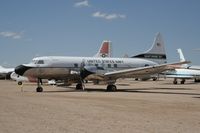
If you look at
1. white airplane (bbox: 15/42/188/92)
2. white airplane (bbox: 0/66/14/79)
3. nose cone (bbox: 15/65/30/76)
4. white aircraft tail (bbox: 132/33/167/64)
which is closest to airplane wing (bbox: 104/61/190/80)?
white airplane (bbox: 15/42/188/92)

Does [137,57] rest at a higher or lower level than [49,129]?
higher

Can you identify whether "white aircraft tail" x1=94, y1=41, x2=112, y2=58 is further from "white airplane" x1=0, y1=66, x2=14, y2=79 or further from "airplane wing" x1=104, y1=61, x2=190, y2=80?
"white airplane" x1=0, y1=66, x2=14, y2=79

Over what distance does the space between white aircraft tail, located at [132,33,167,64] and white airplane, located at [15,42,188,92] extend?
14.5ft

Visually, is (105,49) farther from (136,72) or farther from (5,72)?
(5,72)

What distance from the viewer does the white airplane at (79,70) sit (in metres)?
29.9

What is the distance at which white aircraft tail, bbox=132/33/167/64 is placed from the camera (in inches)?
1454

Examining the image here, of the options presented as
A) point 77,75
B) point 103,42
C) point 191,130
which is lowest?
point 191,130

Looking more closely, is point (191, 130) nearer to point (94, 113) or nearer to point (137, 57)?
point (94, 113)

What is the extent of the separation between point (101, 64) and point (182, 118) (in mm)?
20856

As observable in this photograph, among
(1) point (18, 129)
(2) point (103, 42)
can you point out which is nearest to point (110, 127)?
(1) point (18, 129)

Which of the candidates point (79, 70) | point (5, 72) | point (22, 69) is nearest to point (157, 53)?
point (79, 70)

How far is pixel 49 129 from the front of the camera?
30.8 feet

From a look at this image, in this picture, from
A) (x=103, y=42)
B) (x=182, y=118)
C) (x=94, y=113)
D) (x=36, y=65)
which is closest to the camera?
(x=182, y=118)

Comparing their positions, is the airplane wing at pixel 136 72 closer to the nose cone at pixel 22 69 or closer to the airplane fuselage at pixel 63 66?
the airplane fuselage at pixel 63 66
